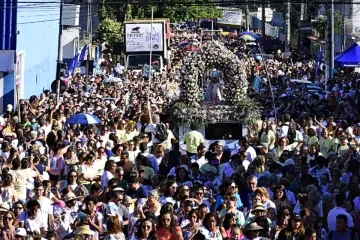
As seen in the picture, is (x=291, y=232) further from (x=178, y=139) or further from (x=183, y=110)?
(x=183, y=110)

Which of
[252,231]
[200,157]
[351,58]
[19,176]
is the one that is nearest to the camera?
[252,231]

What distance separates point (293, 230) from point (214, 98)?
47.6 ft

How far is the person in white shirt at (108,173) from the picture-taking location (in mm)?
17094

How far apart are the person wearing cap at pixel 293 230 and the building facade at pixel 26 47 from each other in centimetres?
1748

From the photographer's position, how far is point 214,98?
90.8ft

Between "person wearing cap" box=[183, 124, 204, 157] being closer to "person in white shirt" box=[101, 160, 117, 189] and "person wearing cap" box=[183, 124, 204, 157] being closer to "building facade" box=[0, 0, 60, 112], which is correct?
"person in white shirt" box=[101, 160, 117, 189]

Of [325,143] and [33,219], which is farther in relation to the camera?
[325,143]

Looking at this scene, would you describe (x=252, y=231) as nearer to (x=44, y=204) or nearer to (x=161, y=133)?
(x=44, y=204)

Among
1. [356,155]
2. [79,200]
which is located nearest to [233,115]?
[356,155]

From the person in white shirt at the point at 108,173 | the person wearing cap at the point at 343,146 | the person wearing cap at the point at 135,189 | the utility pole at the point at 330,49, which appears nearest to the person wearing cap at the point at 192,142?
the person wearing cap at the point at 343,146

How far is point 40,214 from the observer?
14141mm

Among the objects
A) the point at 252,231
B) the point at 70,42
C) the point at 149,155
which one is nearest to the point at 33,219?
the point at 252,231

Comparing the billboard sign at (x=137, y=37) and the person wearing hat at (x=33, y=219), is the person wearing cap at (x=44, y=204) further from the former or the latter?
the billboard sign at (x=137, y=37)

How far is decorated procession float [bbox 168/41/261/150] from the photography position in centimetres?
2533
